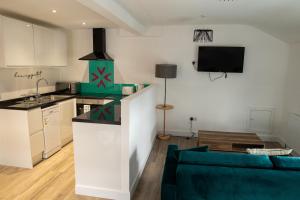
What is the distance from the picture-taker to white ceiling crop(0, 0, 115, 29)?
9.20ft

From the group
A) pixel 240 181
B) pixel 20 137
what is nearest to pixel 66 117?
pixel 20 137

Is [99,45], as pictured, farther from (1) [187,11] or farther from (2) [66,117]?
(1) [187,11]

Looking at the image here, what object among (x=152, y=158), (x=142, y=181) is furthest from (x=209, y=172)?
(x=152, y=158)

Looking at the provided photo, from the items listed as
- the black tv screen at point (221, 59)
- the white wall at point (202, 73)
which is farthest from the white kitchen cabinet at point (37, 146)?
the black tv screen at point (221, 59)

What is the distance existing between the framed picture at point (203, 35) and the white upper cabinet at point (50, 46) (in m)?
2.82

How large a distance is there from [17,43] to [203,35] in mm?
3369

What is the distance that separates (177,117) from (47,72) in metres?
3.01

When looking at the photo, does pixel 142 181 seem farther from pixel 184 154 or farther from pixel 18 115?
pixel 18 115

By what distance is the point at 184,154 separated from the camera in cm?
189

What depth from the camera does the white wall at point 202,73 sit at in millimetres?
4238

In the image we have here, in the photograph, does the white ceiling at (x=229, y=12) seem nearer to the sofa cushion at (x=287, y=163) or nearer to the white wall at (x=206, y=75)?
the white wall at (x=206, y=75)

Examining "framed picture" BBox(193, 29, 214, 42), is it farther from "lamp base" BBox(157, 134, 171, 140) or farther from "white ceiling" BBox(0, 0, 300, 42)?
"lamp base" BBox(157, 134, 171, 140)

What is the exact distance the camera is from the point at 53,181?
2939 mm

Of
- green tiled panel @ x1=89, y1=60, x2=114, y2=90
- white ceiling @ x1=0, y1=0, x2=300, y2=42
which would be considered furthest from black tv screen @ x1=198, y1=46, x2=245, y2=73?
green tiled panel @ x1=89, y1=60, x2=114, y2=90
